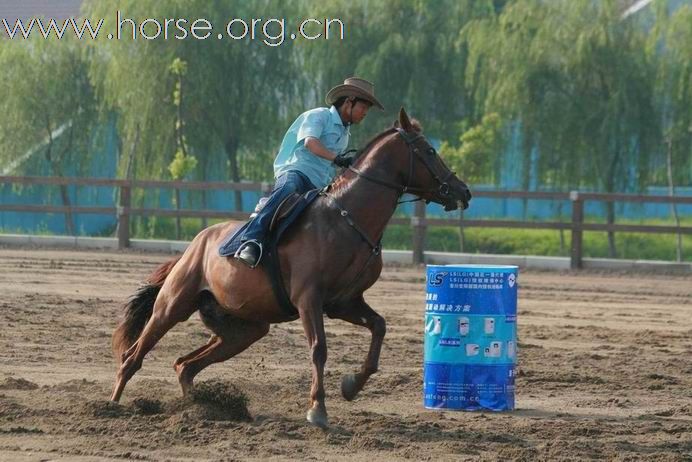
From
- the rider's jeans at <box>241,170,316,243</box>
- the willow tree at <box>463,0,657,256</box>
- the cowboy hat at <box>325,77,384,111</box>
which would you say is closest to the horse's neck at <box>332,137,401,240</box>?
the rider's jeans at <box>241,170,316,243</box>

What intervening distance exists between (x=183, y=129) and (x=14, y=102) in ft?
16.6

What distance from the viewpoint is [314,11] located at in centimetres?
3192

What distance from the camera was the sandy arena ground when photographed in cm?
709

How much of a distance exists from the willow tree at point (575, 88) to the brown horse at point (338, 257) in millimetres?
21063

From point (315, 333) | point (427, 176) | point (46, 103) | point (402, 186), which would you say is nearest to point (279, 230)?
point (315, 333)

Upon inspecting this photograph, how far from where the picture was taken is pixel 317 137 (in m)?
8.38

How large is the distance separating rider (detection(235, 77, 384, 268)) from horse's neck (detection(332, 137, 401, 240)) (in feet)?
0.53

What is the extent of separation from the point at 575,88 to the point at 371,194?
21.6 meters

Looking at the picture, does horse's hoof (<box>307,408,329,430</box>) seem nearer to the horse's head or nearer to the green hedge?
the horse's head

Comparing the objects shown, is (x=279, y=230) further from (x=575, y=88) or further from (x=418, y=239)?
(x=575, y=88)

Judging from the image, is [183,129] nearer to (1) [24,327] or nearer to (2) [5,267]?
(2) [5,267]

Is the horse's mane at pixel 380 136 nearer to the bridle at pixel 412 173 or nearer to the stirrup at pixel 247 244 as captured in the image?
the bridle at pixel 412 173

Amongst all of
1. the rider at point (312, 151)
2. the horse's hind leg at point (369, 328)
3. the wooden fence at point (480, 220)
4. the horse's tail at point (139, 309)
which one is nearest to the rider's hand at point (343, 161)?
the rider at point (312, 151)

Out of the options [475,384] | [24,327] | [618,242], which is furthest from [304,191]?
[618,242]
